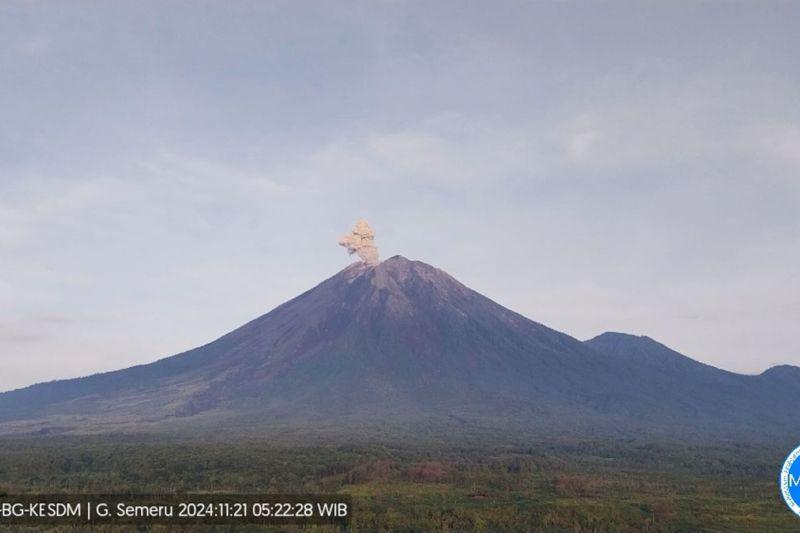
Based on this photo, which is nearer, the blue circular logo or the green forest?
the blue circular logo

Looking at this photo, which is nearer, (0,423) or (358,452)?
(358,452)

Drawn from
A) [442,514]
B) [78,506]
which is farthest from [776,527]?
[78,506]

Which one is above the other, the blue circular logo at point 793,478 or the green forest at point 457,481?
the blue circular logo at point 793,478

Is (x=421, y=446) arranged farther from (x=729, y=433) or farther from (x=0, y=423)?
(x=0, y=423)

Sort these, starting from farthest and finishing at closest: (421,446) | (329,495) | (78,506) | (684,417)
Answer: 1. (684,417)
2. (421,446)
3. (329,495)
4. (78,506)

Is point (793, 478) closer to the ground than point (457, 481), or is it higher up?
higher up

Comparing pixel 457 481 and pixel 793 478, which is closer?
pixel 793 478

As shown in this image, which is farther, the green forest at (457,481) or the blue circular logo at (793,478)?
the green forest at (457,481)

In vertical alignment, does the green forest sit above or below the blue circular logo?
below
